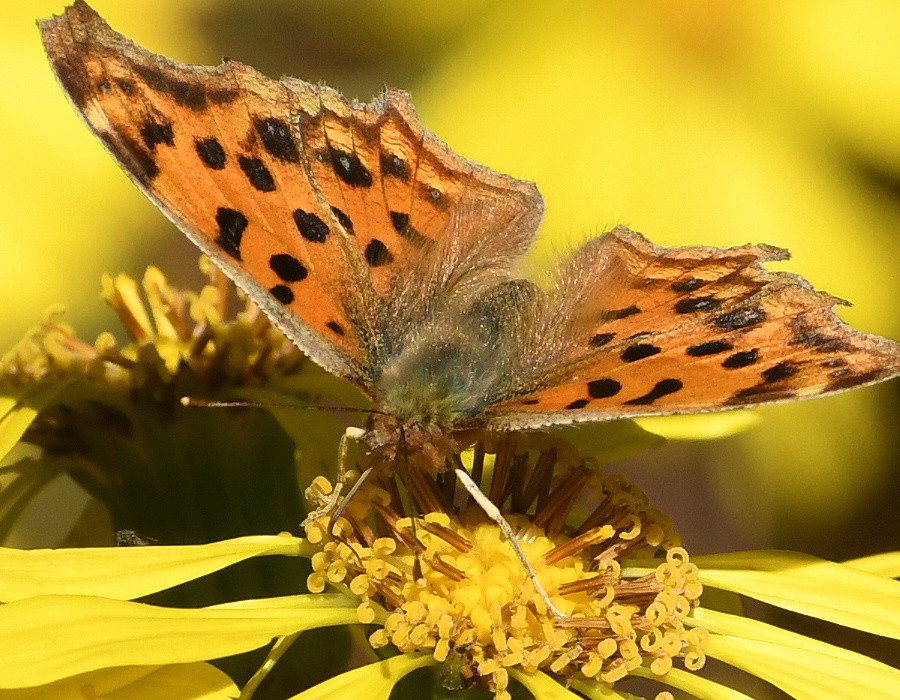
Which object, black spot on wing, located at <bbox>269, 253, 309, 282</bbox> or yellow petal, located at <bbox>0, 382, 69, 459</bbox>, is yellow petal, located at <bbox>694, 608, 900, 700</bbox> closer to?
black spot on wing, located at <bbox>269, 253, 309, 282</bbox>

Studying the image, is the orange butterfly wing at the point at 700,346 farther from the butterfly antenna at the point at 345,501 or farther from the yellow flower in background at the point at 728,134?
the yellow flower in background at the point at 728,134

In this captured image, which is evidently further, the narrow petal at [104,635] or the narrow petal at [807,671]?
the narrow petal at [807,671]

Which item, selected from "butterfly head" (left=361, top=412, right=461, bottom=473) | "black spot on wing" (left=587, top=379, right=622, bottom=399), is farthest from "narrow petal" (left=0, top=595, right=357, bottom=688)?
"black spot on wing" (left=587, top=379, right=622, bottom=399)

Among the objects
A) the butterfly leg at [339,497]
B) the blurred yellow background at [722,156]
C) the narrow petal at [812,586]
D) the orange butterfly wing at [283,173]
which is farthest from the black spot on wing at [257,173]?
the blurred yellow background at [722,156]

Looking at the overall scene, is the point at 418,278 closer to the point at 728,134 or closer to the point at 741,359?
the point at 741,359

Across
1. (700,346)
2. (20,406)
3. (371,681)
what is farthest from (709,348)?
(20,406)
